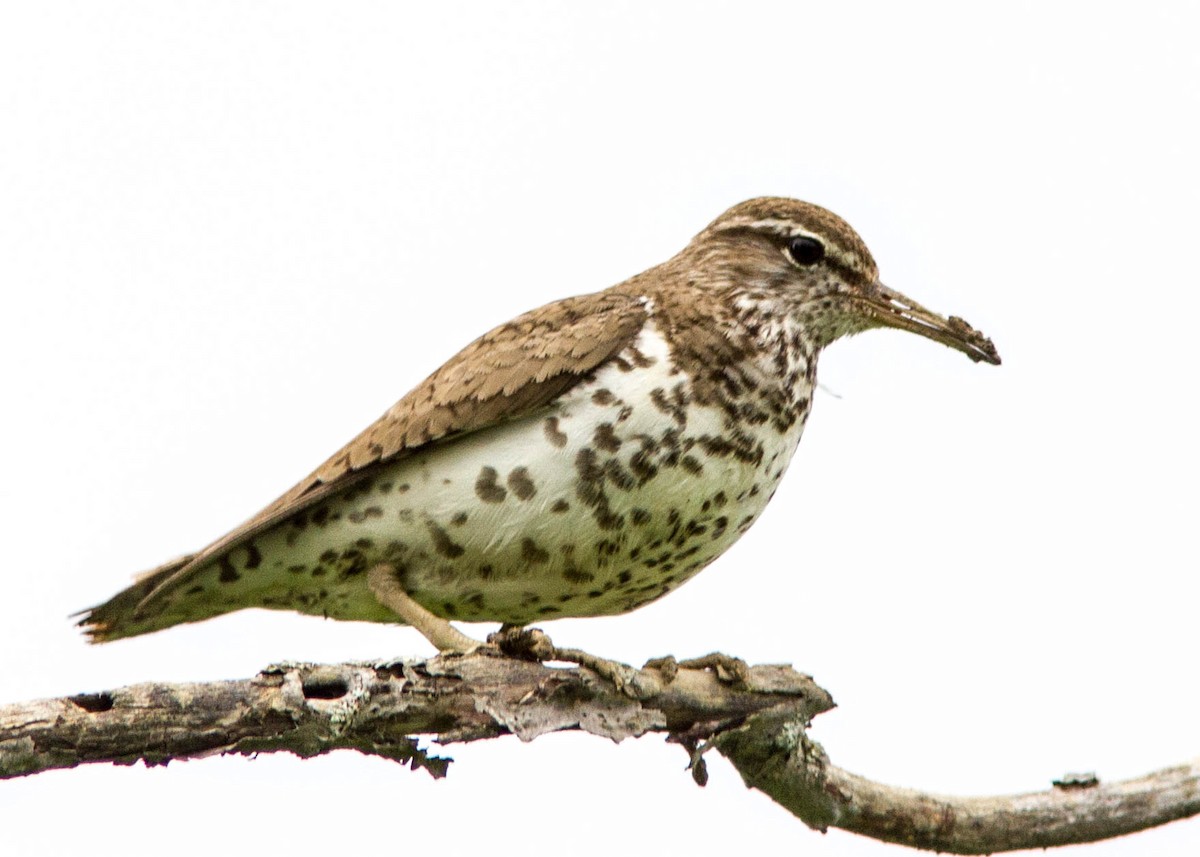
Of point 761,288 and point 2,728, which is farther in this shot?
point 761,288

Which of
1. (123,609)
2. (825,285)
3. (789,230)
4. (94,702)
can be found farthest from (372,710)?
(789,230)

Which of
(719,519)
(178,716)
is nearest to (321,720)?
(178,716)

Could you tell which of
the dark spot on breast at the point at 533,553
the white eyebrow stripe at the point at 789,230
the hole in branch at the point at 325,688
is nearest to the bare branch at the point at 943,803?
the dark spot on breast at the point at 533,553

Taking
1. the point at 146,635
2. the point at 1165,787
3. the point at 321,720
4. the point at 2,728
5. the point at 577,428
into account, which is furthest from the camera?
the point at 146,635

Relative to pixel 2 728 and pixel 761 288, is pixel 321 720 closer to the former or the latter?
pixel 2 728

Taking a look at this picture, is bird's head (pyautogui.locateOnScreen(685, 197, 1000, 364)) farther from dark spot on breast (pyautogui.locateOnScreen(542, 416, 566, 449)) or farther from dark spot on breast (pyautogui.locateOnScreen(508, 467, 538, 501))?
dark spot on breast (pyautogui.locateOnScreen(508, 467, 538, 501))

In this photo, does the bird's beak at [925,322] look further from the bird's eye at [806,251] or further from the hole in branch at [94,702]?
the hole in branch at [94,702]
